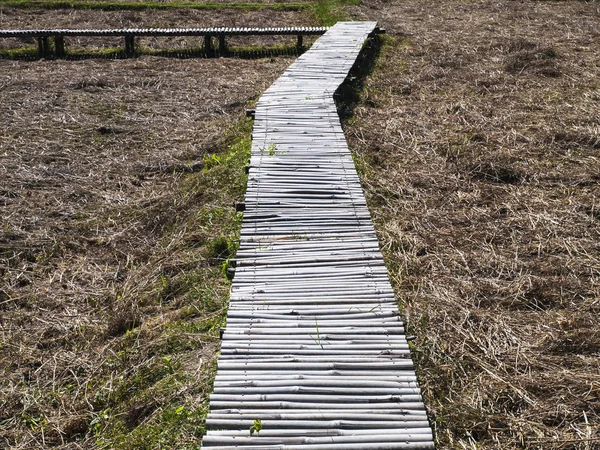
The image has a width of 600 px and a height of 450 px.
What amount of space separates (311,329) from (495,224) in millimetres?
2148

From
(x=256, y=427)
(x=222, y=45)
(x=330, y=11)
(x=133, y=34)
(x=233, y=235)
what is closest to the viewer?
(x=256, y=427)

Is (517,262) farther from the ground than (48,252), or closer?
farther from the ground

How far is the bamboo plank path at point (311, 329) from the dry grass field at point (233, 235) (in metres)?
0.25

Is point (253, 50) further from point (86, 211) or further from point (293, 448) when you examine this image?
point (293, 448)

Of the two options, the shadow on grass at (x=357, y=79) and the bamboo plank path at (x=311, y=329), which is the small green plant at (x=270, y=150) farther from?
the shadow on grass at (x=357, y=79)

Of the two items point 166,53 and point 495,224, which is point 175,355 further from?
point 166,53

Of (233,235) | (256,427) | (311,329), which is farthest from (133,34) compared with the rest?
(256,427)

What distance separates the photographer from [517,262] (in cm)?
475

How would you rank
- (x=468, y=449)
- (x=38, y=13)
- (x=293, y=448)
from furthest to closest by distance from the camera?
1. (x=38, y=13)
2. (x=468, y=449)
3. (x=293, y=448)

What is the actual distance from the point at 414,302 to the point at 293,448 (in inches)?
64.2

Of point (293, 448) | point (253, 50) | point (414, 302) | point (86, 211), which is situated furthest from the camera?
point (253, 50)

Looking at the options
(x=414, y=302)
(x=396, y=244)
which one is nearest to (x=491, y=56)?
(x=396, y=244)

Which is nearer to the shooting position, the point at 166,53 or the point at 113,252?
the point at 113,252

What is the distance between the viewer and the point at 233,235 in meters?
5.21
